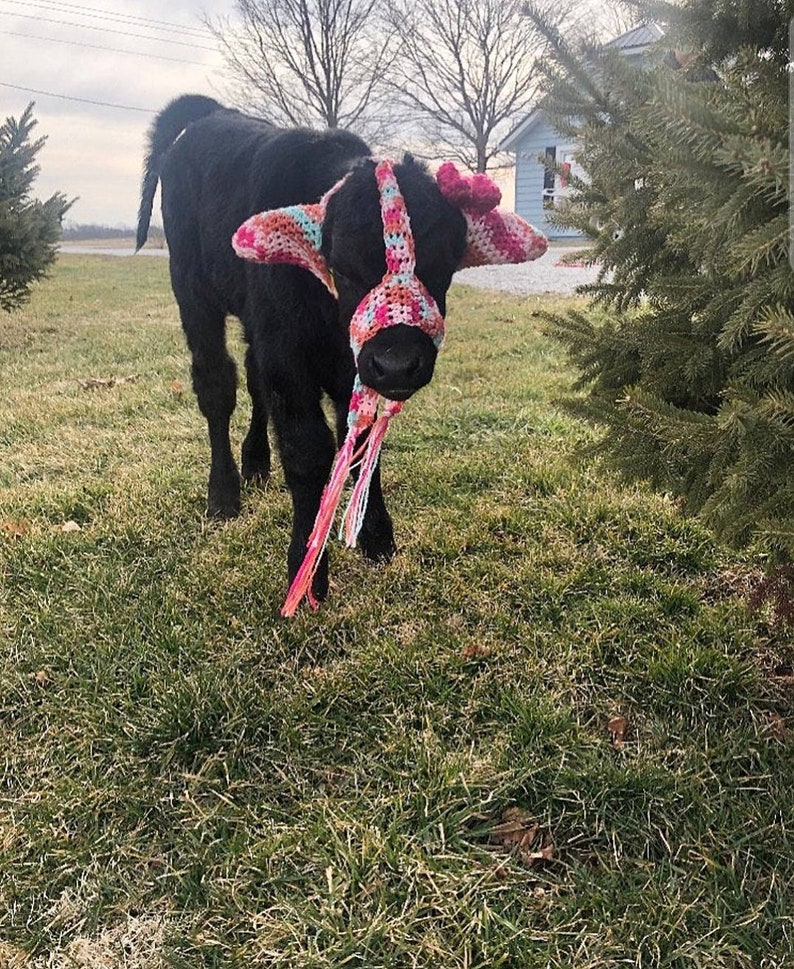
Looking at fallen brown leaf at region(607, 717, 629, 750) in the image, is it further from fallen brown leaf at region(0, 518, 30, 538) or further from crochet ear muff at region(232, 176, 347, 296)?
fallen brown leaf at region(0, 518, 30, 538)

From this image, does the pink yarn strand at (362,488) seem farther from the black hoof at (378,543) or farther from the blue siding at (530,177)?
the blue siding at (530,177)

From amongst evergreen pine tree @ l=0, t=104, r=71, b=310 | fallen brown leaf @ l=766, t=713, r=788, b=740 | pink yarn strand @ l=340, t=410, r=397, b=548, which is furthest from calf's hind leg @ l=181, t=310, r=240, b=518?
evergreen pine tree @ l=0, t=104, r=71, b=310

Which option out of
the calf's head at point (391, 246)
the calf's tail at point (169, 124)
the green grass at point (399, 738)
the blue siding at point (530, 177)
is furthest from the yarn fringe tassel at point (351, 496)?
the blue siding at point (530, 177)

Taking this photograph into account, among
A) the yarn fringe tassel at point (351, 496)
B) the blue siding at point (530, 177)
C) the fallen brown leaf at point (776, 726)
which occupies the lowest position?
the fallen brown leaf at point (776, 726)

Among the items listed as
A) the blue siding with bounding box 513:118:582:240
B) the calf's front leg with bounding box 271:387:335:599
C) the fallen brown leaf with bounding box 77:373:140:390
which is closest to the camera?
the calf's front leg with bounding box 271:387:335:599

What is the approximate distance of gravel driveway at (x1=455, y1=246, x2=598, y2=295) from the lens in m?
11.4

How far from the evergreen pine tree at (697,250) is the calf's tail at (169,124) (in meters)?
2.33

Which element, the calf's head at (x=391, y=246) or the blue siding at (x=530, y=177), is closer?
the calf's head at (x=391, y=246)

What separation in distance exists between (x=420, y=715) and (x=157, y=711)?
762 millimetres

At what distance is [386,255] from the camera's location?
1.96 m

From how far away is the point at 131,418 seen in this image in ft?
16.8

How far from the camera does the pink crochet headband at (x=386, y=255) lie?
193 cm

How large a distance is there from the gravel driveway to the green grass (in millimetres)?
8143

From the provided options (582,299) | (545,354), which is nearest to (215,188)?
(545,354)
